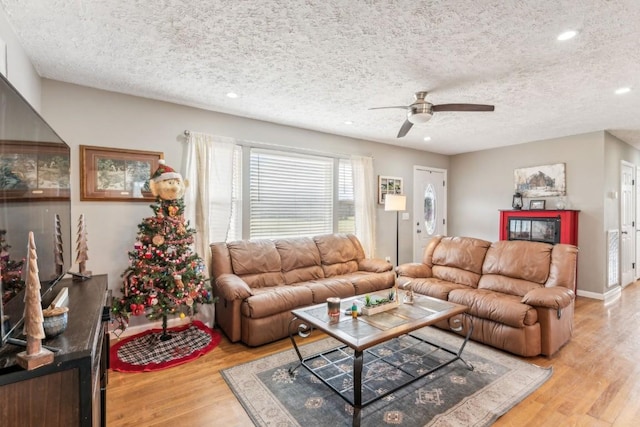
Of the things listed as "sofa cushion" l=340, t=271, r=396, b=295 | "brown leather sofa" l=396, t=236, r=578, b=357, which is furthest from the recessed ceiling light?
"sofa cushion" l=340, t=271, r=396, b=295

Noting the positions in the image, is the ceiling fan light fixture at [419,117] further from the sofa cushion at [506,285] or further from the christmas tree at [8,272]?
the christmas tree at [8,272]

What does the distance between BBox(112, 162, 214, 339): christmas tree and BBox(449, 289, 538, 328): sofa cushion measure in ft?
8.91

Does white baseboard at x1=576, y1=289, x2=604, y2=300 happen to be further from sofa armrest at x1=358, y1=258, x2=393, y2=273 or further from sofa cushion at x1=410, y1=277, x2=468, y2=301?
sofa armrest at x1=358, y1=258, x2=393, y2=273

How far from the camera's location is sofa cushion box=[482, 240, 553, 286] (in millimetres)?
3381

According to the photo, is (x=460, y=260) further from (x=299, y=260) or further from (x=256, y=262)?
(x=256, y=262)

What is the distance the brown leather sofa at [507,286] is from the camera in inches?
112

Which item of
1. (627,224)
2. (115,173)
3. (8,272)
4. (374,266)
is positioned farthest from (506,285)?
(115,173)

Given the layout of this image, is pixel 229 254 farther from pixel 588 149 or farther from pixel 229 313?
pixel 588 149

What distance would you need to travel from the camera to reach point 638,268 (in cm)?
591

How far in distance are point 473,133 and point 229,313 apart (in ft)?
14.5

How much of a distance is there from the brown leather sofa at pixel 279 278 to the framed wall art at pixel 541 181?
10.2 feet

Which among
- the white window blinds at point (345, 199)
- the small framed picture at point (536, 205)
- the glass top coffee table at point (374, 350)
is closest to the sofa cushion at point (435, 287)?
the glass top coffee table at point (374, 350)

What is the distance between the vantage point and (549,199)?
17.3 feet

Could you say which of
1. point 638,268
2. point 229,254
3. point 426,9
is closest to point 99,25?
point 426,9
